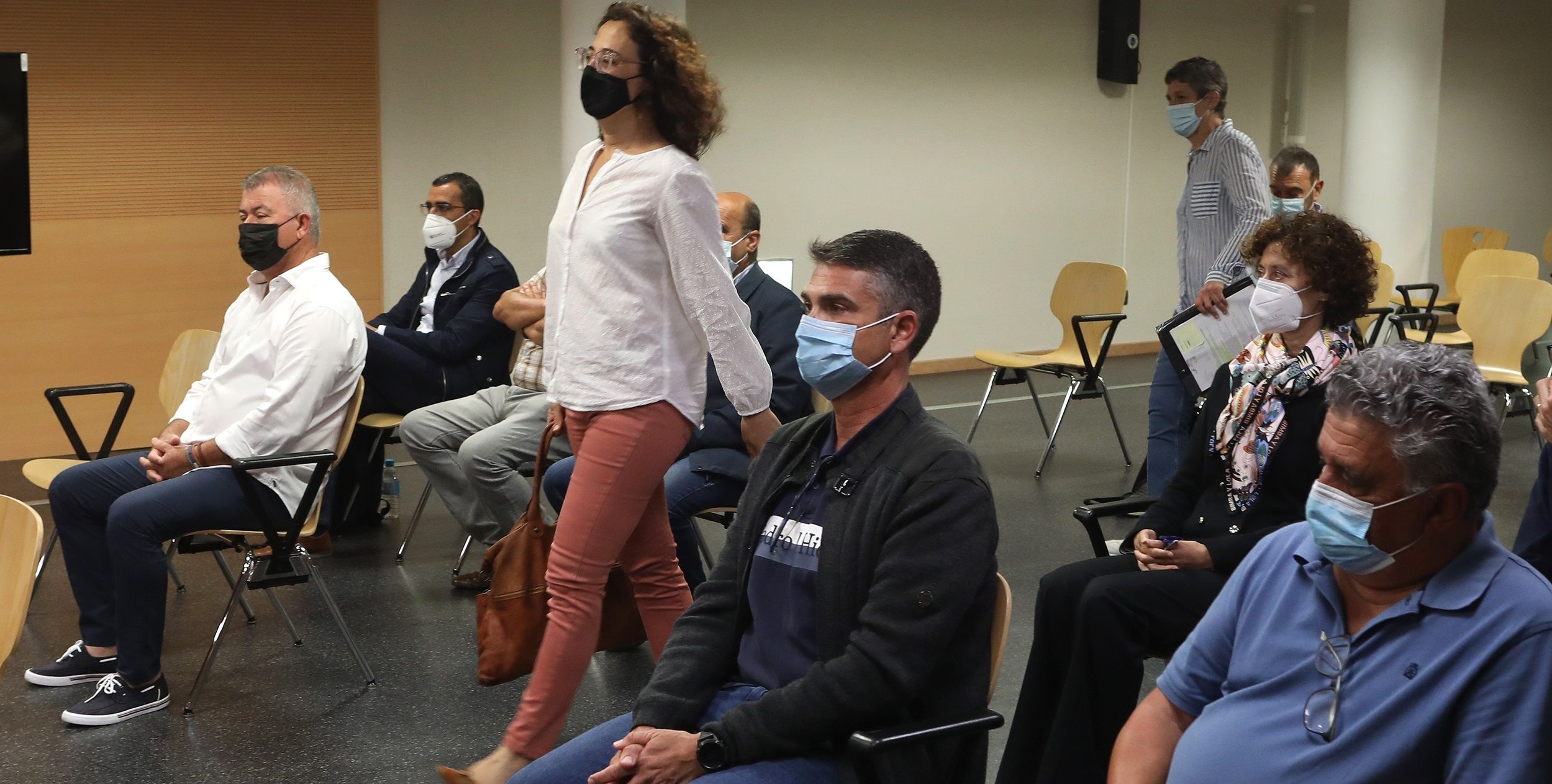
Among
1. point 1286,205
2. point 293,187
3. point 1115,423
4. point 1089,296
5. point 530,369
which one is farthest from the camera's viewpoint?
point 1089,296

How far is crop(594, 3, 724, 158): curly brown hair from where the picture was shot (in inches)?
112

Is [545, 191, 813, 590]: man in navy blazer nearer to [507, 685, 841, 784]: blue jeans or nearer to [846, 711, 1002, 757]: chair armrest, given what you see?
[507, 685, 841, 784]: blue jeans

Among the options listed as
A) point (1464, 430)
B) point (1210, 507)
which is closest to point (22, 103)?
point (1210, 507)

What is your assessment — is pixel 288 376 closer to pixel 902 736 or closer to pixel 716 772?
pixel 716 772

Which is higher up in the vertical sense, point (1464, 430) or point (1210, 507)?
point (1464, 430)

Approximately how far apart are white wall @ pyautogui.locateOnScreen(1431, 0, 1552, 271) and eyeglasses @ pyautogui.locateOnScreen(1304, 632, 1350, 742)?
39.4 ft

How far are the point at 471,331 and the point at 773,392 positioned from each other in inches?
64.4

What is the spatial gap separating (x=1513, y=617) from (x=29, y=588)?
2326 mm

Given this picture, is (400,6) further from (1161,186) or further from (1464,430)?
(1464,430)

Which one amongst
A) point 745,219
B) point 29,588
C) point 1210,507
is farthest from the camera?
point 745,219

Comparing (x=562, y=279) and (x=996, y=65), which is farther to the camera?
(x=996, y=65)

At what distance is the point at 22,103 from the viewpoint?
216 inches

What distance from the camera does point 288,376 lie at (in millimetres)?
3672

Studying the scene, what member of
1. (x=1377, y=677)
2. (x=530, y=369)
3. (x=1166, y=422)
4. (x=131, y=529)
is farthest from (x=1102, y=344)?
(x=1377, y=677)
